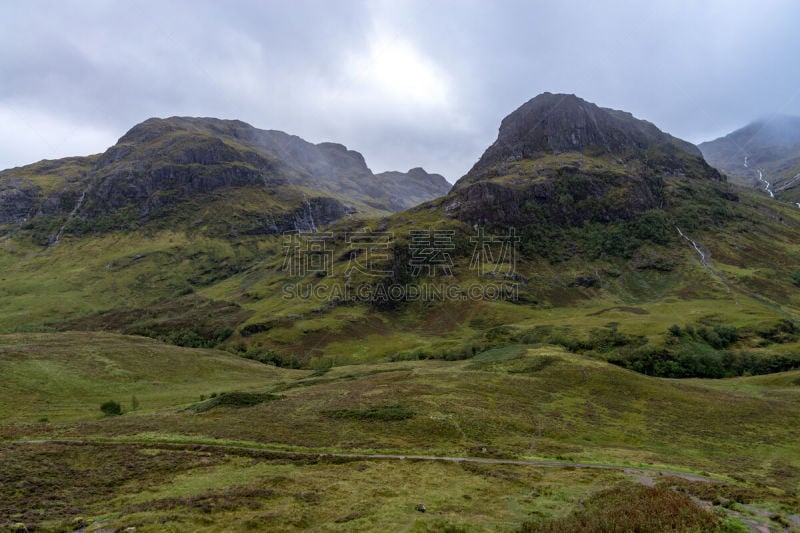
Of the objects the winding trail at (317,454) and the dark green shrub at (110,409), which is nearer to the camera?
the winding trail at (317,454)

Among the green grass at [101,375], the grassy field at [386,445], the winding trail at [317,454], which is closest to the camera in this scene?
the grassy field at [386,445]

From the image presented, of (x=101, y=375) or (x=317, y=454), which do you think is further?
(x=101, y=375)

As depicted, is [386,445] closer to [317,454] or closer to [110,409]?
[317,454]

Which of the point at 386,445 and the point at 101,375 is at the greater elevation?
the point at 386,445

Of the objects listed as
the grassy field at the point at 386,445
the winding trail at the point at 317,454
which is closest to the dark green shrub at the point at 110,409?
the grassy field at the point at 386,445

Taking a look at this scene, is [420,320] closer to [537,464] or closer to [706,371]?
[706,371]

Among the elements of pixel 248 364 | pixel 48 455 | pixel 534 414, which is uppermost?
pixel 48 455

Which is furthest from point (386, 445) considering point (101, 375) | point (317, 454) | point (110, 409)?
point (101, 375)

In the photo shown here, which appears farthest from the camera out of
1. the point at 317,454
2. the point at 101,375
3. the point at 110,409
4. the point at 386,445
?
the point at 101,375

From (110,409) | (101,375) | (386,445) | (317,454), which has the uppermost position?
(317,454)

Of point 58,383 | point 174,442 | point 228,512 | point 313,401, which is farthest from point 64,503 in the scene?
point 58,383

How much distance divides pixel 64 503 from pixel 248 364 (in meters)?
103

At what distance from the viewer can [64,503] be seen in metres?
29.7

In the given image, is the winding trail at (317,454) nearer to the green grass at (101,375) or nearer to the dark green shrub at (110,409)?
the green grass at (101,375)
